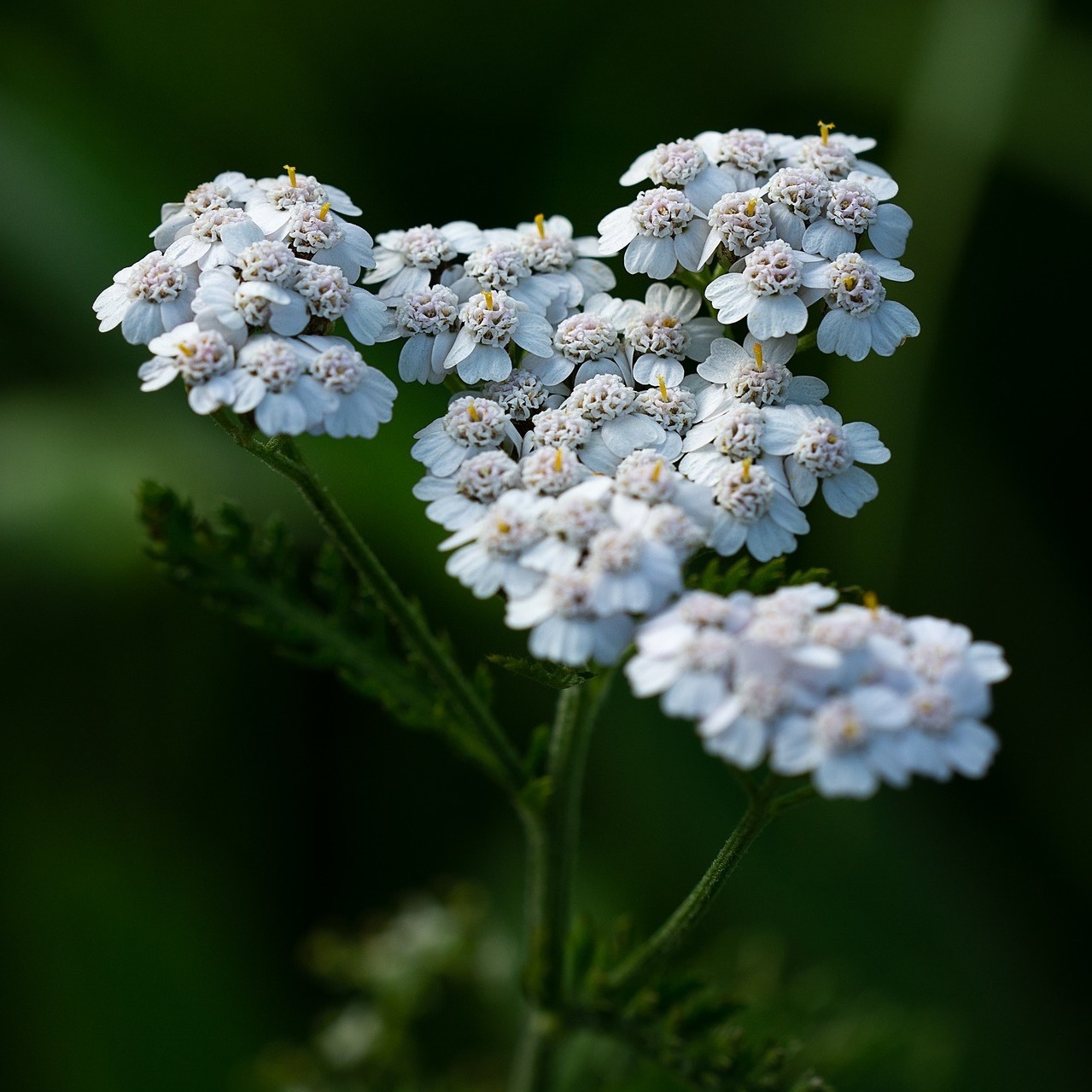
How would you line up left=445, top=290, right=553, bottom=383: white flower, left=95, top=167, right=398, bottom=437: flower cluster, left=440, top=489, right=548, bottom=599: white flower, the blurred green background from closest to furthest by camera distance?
left=440, top=489, right=548, bottom=599: white flower, left=95, top=167, right=398, bottom=437: flower cluster, left=445, top=290, right=553, bottom=383: white flower, the blurred green background

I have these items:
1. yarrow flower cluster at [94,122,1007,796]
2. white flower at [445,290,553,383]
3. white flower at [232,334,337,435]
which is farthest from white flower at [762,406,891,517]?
white flower at [232,334,337,435]

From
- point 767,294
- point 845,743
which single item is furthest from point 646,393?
point 845,743

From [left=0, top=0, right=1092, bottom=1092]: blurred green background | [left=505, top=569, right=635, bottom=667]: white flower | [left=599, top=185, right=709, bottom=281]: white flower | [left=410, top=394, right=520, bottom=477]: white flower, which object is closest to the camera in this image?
[left=505, top=569, right=635, bottom=667]: white flower

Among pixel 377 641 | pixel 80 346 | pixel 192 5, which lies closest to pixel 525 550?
pixel 377 641

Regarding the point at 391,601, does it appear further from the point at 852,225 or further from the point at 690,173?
the point at 852,225

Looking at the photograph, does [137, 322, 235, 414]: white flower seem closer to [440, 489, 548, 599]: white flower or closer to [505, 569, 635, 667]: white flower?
[440, 489, 548, 599]: white flower

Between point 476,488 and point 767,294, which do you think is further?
point 767,294
